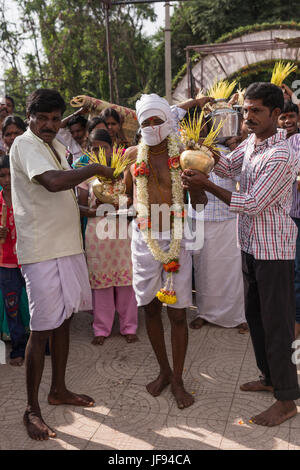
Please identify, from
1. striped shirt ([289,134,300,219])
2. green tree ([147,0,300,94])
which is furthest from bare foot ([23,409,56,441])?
green tree ([147,0,300,94])

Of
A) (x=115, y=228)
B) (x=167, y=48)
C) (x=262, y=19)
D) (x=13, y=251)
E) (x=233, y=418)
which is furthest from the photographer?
(x=262, y=19)

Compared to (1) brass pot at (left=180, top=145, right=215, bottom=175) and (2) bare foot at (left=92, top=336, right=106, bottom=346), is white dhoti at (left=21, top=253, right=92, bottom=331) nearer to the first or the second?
(1) brass pot at (left=180, top=145, right=215, bottom=175)

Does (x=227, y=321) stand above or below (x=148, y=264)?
below

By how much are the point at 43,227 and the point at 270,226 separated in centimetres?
150

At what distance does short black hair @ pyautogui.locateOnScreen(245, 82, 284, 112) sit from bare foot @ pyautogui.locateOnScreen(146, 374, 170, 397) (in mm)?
2157

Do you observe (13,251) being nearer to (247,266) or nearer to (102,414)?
(102,414)

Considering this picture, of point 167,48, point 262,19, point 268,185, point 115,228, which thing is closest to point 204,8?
point 262,19

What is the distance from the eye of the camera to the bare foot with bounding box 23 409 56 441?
2941mm

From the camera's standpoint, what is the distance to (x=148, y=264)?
3361 millimetres

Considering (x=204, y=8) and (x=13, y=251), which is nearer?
(x=13, y=251)

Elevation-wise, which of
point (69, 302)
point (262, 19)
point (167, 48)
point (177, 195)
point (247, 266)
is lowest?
point (69, 302)

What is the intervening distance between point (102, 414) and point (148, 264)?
112 centimetres

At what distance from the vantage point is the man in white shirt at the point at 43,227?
9.53 feet

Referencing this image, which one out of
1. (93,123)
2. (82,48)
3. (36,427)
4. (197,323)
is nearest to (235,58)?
(93,123)
